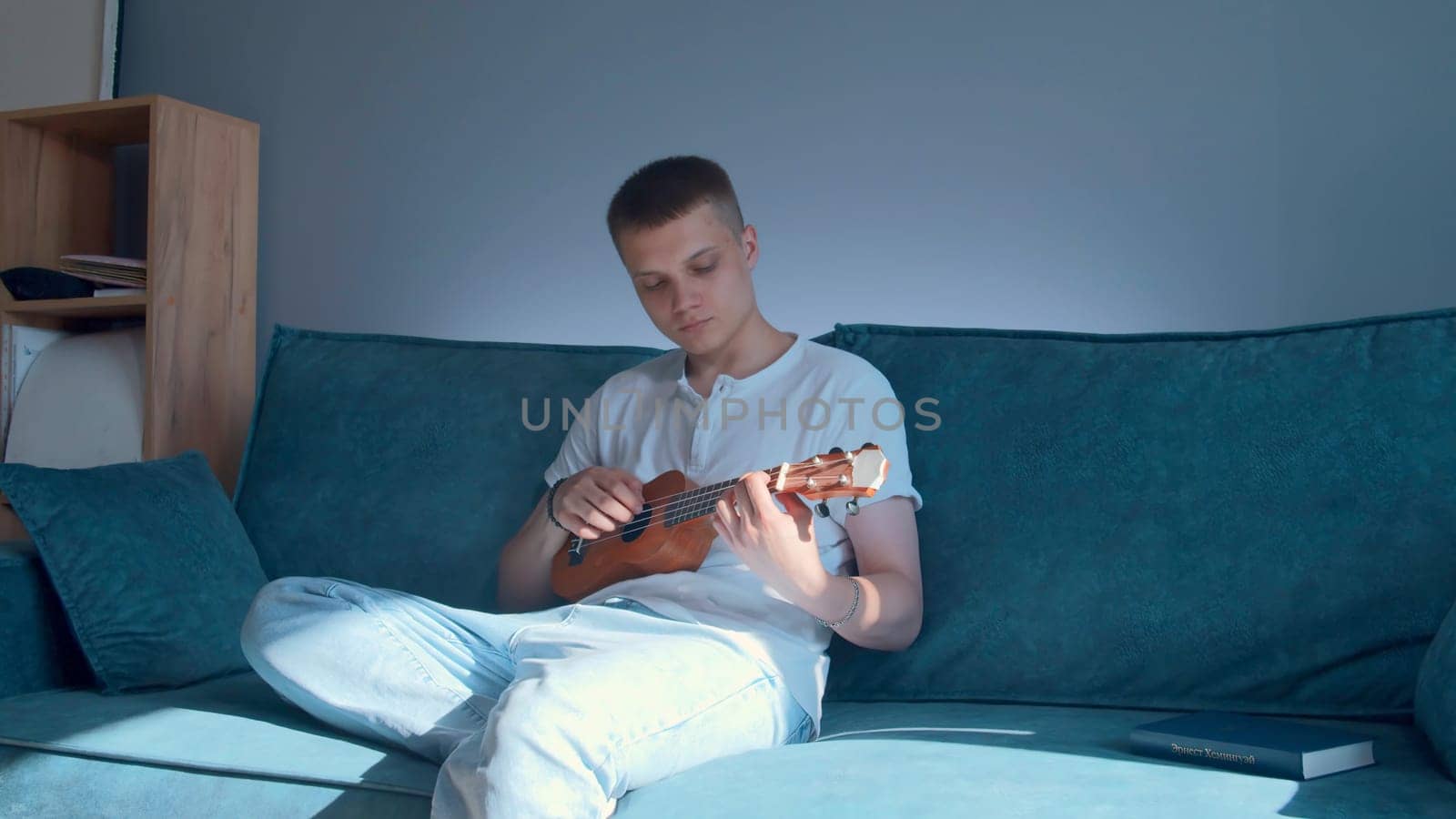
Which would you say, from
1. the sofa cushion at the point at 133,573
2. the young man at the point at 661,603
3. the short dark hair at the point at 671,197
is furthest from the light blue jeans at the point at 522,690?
the short dark hair at the point at 671,197

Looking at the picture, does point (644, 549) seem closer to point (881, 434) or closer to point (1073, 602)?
point (881, 434)

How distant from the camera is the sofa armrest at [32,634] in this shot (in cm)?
150

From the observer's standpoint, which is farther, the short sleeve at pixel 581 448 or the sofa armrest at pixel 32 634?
the short sleeve at pixel 581 448

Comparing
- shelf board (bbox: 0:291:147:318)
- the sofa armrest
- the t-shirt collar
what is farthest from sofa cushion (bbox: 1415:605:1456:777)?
shelf board (bbox: 0:291:147:318)

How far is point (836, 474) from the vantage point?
1247mm

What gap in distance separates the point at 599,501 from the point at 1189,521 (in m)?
0.74

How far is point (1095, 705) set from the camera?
1.46 m

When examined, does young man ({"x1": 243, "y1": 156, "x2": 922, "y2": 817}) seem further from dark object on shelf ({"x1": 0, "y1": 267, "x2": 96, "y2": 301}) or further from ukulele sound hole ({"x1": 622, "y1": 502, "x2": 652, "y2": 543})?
dark object on shelf ({"x1": 0, "y1": 267, "x2": 96, "y2": 301})

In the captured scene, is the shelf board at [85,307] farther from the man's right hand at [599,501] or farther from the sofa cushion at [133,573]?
the man's right hand at [599,501]

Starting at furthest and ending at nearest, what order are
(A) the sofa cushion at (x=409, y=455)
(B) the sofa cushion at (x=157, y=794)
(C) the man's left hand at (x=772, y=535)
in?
(A) the sofa cushion at (x=409, y=455)
(C) the man's left hand at (x=772, y=535)
(B) the sofa cushion at (x=157, y=794)

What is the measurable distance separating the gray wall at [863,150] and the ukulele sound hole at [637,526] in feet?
2.47

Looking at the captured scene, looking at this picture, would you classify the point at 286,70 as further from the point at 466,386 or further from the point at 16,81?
the point at 466,386

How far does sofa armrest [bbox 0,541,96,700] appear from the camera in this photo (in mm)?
1501

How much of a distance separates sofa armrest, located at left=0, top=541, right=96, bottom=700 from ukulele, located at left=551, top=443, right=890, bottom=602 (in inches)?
25.3
